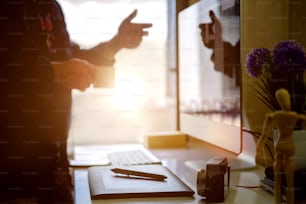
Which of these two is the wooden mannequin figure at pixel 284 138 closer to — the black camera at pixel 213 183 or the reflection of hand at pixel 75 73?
the black camera at pixel 213 183

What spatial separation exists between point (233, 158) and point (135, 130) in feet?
1.26

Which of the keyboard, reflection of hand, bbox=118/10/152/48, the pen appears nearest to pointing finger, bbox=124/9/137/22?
reflection of hand, bbox=118/10/152/48

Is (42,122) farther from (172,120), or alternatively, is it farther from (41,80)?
(172,120)

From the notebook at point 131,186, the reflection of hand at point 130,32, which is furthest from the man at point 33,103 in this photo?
the reflection of hand at point 130,32

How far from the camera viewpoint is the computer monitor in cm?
84

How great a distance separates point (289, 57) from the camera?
2.17 feet

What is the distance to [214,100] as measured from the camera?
3.14 feet

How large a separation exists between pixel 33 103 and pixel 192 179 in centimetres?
33

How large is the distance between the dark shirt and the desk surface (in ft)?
0.29

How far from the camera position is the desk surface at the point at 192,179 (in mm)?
630

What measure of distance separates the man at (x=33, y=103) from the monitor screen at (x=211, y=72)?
0.32 m

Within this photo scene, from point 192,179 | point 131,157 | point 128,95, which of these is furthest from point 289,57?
point 128,95

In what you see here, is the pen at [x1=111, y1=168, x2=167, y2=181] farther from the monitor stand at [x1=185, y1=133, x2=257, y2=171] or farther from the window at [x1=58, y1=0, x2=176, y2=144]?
the window at [x1=58, y1=0, x2=176, y2=144]

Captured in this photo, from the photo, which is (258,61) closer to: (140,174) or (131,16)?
Answer: (140,174)
